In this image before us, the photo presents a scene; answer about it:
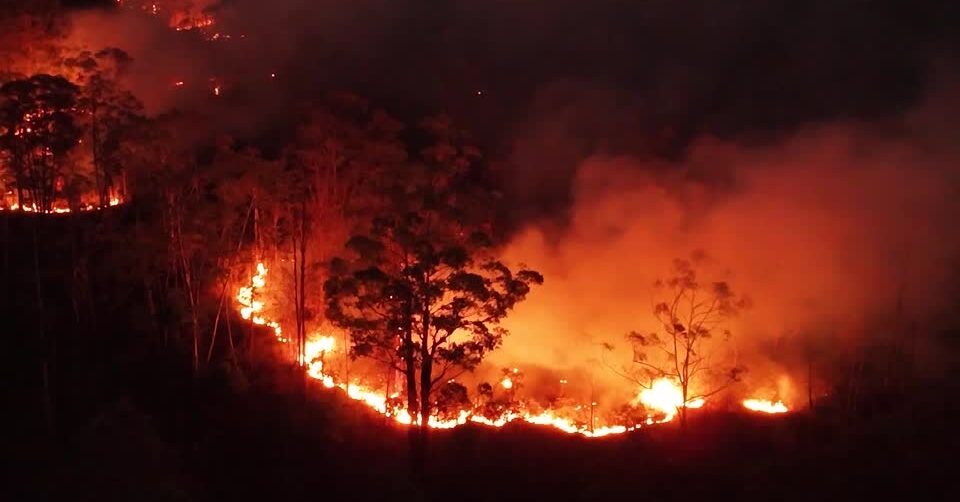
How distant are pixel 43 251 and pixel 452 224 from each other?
1253 cm

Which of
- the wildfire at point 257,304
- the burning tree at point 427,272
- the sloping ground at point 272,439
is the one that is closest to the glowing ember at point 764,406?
the sloping ground at point 272,439

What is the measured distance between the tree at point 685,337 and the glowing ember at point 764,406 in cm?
88

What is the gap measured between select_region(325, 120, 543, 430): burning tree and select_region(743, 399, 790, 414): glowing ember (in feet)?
31.0

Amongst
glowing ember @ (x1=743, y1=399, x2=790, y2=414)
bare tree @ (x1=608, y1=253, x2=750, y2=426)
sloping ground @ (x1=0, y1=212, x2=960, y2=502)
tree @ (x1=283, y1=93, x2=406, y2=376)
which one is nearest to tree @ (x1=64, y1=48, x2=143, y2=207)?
sloping ground @ (x1=0, y1=212, x2=960, y2=502)

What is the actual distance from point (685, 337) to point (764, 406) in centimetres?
348

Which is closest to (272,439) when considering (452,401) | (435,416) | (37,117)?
(435,416)

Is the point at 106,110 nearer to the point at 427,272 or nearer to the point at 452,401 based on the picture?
the point at 427,272

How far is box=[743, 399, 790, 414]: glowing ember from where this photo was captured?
25953 millimetres

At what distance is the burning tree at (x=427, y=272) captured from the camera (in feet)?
65.9

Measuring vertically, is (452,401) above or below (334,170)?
below

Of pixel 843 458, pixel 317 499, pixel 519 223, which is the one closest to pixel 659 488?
pixel 843 458

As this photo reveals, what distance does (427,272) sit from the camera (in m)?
20.2

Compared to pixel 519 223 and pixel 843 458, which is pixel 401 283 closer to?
pixel 843 458

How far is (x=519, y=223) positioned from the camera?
35.8m
